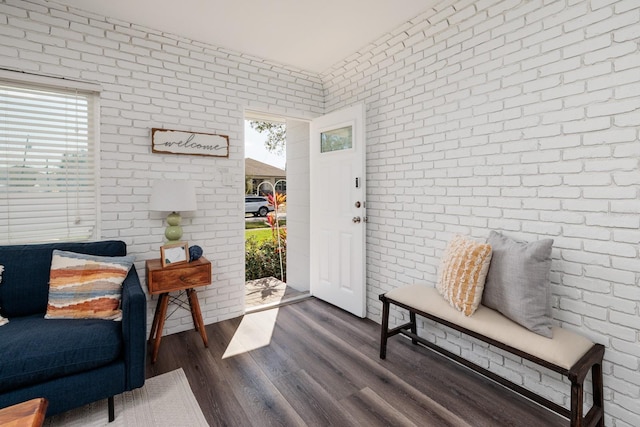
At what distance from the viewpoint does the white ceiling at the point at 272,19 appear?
2.30 metres

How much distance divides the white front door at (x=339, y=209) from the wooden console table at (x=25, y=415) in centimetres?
242

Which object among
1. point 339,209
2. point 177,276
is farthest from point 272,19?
point 177,276

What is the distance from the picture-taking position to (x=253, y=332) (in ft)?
9.36

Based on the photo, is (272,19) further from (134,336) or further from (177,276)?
(134,336)

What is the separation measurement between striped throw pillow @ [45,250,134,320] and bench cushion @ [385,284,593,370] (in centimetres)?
197

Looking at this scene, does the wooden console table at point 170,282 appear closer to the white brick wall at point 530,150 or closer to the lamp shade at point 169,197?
the lamp shade at point 169,197

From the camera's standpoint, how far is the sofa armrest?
1757mm

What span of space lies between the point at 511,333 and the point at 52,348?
243 cm

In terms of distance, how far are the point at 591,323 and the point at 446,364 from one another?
3.20ft

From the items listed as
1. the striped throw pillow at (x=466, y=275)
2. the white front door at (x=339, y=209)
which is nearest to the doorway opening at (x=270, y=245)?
the white front door at (x=339, y=209)

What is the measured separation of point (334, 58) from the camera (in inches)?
126

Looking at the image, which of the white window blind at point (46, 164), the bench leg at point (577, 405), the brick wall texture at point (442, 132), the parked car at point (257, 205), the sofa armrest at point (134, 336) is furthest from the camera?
the parked car at point (257, 205)

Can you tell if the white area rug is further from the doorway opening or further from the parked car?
the parked car

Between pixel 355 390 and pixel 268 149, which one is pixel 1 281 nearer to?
pixel 355 390
